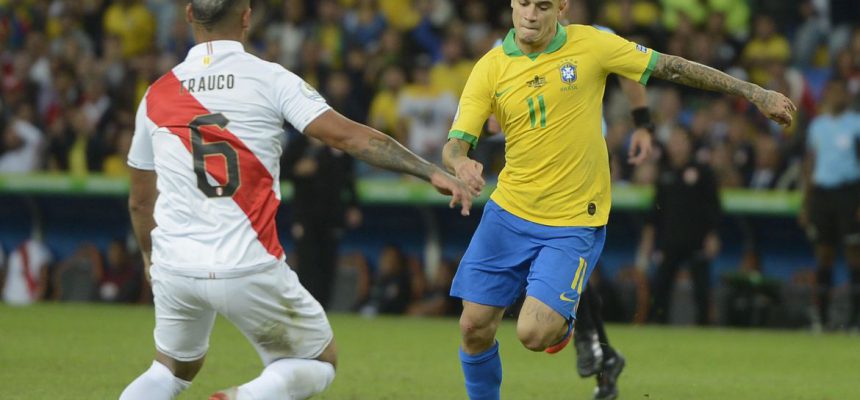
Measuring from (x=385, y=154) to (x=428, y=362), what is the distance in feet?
19.5

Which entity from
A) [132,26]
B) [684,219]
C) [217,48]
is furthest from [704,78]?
[132,26]

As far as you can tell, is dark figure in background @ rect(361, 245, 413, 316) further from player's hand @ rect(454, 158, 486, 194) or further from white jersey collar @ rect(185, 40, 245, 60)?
white jersey collar @ rect(185, 40, 245, 60)

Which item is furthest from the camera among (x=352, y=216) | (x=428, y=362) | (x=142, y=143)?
(x=352, y=216)

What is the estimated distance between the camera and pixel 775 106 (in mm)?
6891

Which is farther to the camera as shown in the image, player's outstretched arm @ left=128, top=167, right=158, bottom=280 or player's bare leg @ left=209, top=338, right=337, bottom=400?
player's outstretched arm @ left=128, top=167, right=158, bottom=280

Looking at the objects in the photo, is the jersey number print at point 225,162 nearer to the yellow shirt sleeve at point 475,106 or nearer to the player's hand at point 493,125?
the yellow shirt sleeve at point 475,106

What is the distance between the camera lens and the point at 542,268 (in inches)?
287

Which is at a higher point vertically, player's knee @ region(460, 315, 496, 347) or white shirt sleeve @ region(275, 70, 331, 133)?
white shirt sleeve @ region(275, 70, 331, 133)

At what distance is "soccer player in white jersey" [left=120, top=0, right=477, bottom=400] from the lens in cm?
564

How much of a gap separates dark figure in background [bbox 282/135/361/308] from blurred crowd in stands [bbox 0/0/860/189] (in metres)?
0.91

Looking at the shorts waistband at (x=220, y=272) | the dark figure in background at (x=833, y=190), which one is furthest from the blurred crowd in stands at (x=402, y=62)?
the shorts waistband at (x=220, y=272)

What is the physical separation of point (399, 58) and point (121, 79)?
159 inches

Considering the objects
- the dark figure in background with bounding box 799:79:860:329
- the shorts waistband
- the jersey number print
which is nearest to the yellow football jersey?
the jersey number print

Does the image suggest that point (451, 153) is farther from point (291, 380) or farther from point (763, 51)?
point (763, 51)
